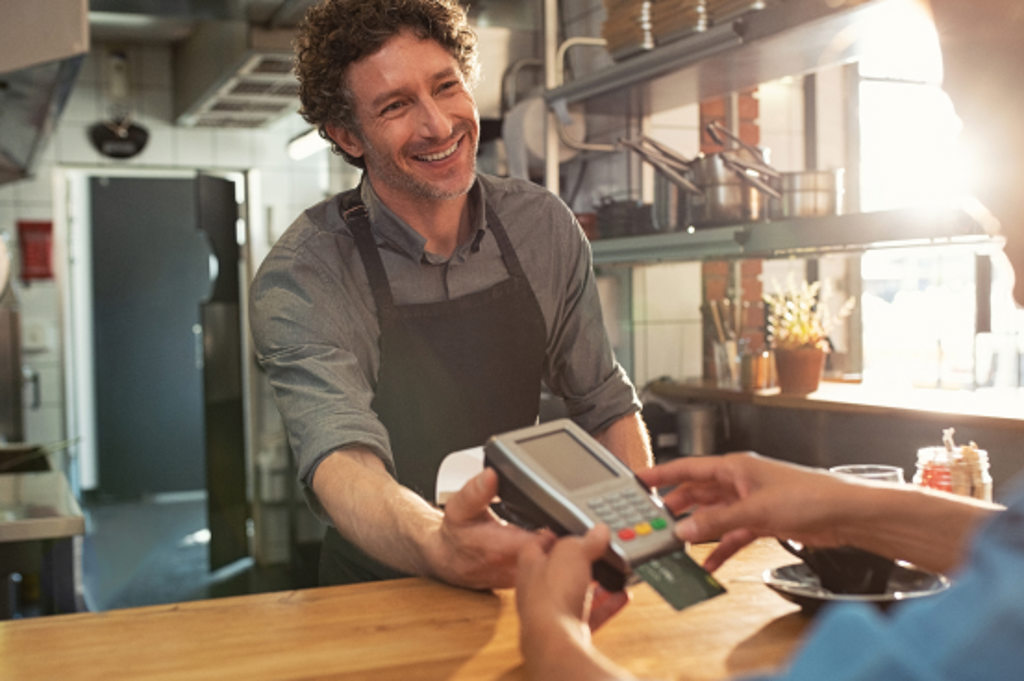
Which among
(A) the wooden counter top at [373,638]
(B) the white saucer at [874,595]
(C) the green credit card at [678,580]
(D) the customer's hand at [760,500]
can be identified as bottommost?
(A) the wooden counter top at [373,638]

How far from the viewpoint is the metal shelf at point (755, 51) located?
7.10ft

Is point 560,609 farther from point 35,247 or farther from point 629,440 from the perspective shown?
point 35,247

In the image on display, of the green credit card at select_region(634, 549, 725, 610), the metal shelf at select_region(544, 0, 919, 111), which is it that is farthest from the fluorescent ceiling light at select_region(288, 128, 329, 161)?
the green credit card at select_region(634, 549, 725, 610)

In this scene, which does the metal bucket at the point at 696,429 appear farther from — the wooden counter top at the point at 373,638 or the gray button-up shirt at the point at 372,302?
the wooden counter top at the point at 373,638

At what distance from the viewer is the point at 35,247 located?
6.01 metres

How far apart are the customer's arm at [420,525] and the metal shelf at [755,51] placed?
1330 millimetres

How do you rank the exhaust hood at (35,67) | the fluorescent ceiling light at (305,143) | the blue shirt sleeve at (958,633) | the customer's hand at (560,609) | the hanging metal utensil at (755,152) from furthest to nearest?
the fluorescent ceiling light at (305,143) → the hanging metal utensil at (755,152) → the exhaust hood at (35,67) → the customer's hand at (560,609) → the blue shirt sleeve at (958,633)

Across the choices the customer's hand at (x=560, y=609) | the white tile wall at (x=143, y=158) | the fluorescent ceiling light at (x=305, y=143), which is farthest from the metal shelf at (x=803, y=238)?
the white tile wall at (x=143, y=158)

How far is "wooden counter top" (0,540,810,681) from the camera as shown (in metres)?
0.99

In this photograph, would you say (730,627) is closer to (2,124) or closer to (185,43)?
(2,124)

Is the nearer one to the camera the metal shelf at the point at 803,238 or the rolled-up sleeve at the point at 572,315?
the rolled-up sleeve at the point at 572,315

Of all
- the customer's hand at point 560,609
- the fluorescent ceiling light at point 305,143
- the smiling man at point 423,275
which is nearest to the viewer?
the customer's hand at point 560,609

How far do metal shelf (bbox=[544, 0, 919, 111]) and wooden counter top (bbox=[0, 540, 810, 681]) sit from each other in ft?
4.36

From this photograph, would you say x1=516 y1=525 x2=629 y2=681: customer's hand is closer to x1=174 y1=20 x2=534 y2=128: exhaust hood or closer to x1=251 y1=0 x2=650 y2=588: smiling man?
x1=251 y1=0 x2=650 y2=588: smiling man
